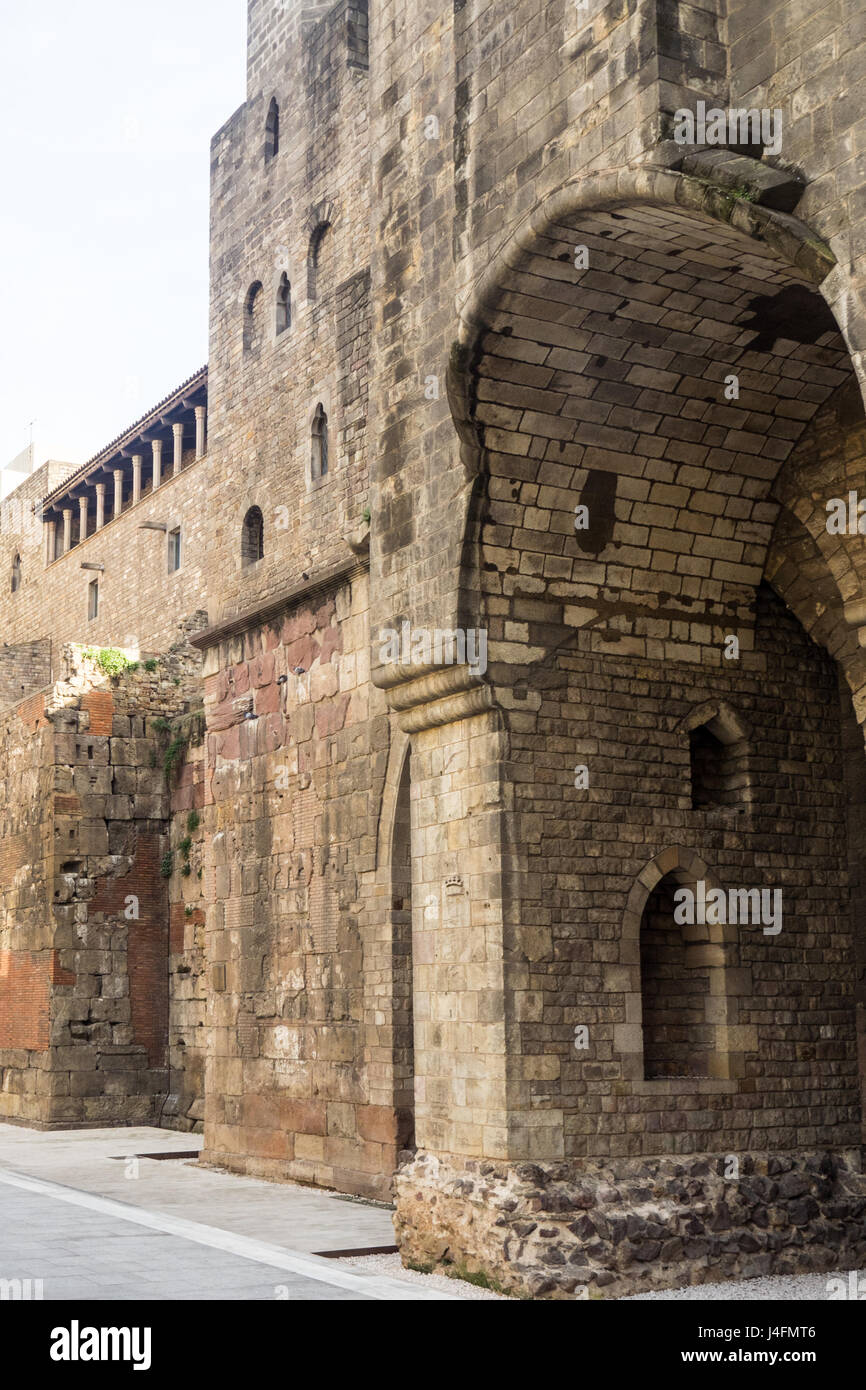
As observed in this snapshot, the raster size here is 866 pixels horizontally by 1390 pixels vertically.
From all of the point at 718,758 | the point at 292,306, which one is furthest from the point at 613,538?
the point at 292,306

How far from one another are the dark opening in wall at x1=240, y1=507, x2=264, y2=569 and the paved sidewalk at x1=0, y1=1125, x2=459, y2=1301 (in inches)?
242

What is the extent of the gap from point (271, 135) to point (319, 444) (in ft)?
12.5

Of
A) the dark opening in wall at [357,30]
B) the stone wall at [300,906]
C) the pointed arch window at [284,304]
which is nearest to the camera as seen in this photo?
the stone wall at [300,906]

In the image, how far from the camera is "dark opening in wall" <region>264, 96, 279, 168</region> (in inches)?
654

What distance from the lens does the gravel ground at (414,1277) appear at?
8.08 metres

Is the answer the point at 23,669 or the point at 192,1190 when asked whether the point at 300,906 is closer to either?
the point at 192,1190

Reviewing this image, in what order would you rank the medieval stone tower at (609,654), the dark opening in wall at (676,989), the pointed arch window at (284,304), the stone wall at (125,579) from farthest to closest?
the stone wall at (125,579), the pointed arch window at (284,304), the dark opening in wall at (676,989), the medieval stone tower at (609,654)

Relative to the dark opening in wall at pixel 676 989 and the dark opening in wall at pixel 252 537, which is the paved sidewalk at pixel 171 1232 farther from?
the dark opening in wall at pixel 252 537

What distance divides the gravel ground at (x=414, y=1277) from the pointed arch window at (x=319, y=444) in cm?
834

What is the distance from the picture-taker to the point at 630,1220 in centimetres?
827

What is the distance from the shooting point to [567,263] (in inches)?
314

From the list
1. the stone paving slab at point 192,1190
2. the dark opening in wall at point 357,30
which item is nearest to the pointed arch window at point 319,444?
the dark opening in wall at point 357,30

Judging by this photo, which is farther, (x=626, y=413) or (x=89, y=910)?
(x=89, y=910)

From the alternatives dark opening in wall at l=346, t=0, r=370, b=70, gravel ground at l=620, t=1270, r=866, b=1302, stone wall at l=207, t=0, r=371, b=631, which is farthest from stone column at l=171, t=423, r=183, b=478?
gravel ground at l=620, t=1270, r=866, b=1302
